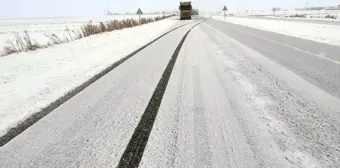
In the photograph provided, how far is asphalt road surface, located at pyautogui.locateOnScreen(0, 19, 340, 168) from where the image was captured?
8.68 ft

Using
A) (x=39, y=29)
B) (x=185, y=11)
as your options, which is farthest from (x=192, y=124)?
(x=185, y=11)

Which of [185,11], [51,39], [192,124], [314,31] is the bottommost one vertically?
[314,31]

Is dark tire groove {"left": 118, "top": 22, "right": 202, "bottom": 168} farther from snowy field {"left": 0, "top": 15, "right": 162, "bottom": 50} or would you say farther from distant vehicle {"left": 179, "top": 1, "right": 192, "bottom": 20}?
distant vehicle {"left": 179, "top": 1, "right": 192, "bottom": 20}

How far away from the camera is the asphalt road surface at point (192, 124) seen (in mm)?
2646

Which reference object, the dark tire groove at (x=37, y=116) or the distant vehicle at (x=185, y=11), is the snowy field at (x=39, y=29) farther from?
the distant vehicle at (x=185, y=11)

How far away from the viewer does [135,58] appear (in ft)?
28.4

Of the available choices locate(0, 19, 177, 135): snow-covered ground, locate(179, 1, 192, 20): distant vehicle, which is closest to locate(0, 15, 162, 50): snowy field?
locate(0, 19, 177, 135): snow-covered ground

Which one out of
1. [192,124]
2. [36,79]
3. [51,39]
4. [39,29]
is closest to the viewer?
[192,124]

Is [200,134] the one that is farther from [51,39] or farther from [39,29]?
[39,29]

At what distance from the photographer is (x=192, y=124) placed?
3.42 meters

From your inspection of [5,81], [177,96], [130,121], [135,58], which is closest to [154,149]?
[130,121]

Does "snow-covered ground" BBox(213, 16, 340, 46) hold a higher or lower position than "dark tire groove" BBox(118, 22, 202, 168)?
lower

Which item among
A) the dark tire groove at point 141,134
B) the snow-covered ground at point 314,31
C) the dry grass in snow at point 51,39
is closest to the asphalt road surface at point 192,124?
the dark tire groove at point 141,134

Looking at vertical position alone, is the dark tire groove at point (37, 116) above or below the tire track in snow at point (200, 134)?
above
